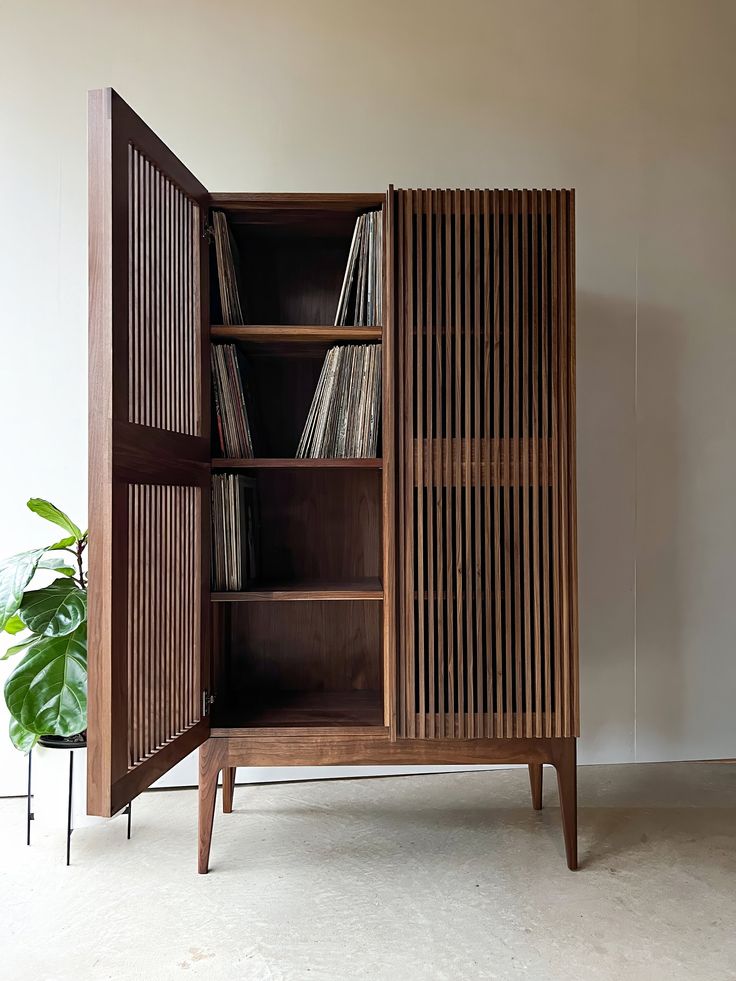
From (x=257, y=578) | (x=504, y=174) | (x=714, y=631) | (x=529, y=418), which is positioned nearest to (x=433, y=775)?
(x=257, y=578)

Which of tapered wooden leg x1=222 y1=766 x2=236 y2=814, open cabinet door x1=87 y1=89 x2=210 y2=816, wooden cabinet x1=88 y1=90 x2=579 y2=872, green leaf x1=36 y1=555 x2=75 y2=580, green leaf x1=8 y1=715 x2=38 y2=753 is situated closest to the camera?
open cabinet door x1=87 y1=89 x2=210 y2=816

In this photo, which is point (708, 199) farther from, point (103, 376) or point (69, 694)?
point (69, 694)

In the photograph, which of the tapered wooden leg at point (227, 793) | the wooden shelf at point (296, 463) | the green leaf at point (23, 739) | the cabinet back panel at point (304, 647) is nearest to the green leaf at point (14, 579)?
the green leaf at point (23, 739)

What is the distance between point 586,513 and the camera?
2340mm

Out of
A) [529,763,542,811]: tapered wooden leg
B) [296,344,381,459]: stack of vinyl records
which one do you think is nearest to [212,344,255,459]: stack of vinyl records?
[296,344,381,459]: stack of vinyl records

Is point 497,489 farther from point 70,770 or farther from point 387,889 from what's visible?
point 70,770

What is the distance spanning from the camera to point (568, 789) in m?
1.73

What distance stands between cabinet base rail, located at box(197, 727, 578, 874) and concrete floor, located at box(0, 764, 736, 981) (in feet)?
0.66

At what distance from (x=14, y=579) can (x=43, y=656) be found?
7.4 inches

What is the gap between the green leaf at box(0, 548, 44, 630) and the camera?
166 centimetres

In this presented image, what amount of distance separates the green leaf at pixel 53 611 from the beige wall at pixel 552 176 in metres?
0.45

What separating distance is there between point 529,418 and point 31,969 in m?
1.47

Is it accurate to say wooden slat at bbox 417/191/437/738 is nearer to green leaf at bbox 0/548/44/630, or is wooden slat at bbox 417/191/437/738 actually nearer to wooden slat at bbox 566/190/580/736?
wooden slat at bbox 566/190/580/736

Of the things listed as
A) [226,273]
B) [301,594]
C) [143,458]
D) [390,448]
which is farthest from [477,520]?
[226,273]
